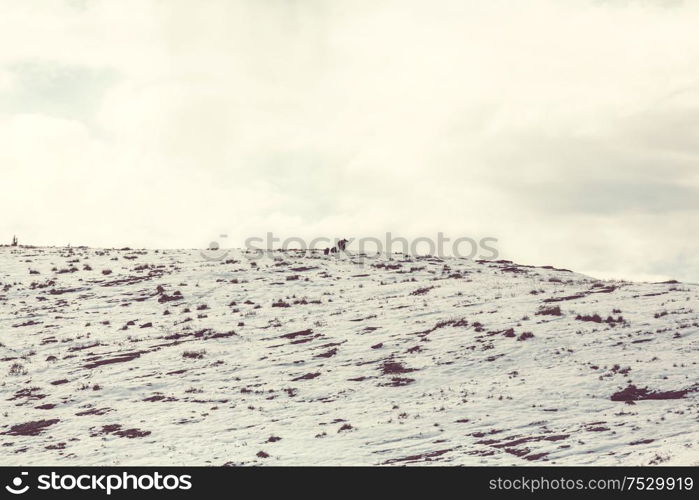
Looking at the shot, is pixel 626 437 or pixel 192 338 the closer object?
pixel 626 437

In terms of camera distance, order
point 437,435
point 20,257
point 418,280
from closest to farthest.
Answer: point 437,435 < point 418,280 < point 20,257

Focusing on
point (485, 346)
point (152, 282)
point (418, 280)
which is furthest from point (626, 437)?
point (152, 282)

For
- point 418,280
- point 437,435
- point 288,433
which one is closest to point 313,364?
point 288,433

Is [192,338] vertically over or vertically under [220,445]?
over

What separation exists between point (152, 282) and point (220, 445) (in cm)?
2419

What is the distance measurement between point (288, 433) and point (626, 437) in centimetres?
996

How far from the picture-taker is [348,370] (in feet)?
90.5

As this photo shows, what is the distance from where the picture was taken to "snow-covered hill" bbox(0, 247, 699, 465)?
20.6m

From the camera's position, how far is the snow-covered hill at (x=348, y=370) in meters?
20.6

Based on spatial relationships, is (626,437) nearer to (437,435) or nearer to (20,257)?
(437,435)

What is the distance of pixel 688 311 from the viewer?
30344 mm
